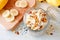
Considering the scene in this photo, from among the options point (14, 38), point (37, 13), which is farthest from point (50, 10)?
point (14, 38)

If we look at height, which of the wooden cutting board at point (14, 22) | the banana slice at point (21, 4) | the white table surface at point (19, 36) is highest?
the banana slice at point (21, 4)

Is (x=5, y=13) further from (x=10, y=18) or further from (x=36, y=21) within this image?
(x=36, y=21)

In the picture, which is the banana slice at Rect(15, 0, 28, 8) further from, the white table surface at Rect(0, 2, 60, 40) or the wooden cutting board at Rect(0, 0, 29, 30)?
the white table surface at Rect(0, 2, 60, 40)

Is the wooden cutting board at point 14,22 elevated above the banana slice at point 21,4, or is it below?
below

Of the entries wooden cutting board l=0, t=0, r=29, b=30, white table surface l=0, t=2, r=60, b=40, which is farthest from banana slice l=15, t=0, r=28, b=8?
white table surface l=0, t=2, r=60, b=40

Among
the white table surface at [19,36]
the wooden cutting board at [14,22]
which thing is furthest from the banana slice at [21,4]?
the white table surface at [19,36]

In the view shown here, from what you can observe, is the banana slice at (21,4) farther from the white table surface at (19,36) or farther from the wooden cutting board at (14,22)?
the white table surface at (19,36)

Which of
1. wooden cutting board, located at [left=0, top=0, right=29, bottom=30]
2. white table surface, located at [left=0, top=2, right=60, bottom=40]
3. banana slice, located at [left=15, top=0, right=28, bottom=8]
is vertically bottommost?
white table surface, located at [left=0, top=2, right=60, bottom=40]

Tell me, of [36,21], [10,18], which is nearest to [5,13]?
[10,18]
